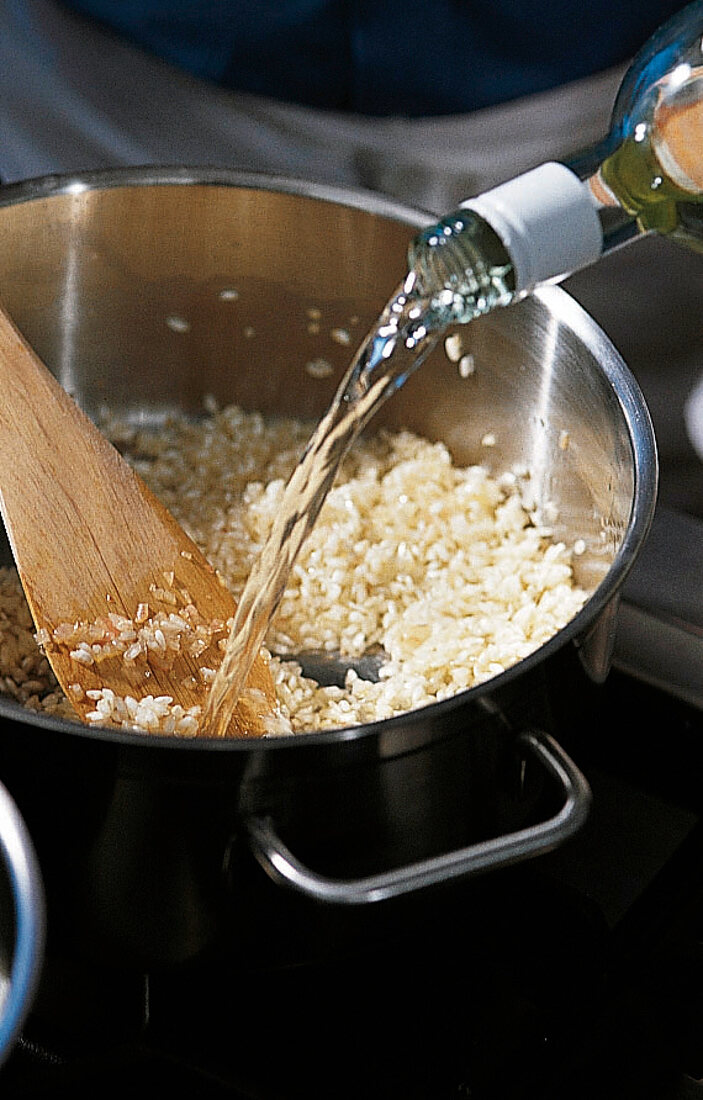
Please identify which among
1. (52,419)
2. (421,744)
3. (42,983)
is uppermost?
(421,744)

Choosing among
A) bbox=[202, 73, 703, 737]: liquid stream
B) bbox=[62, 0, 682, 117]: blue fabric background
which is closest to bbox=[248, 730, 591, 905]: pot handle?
bbox=[202, 73, 703, 737]: liquid stream

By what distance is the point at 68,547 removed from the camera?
0.98m

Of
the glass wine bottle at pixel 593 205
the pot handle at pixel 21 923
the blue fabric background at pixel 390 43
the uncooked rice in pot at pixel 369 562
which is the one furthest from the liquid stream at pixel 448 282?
the blue fabric background at pixel 390 43

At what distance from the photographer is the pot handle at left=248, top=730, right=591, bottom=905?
0.64 m

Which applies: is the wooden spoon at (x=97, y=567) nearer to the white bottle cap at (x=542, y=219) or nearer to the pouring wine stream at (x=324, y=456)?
the pouring wine stream at (x=324, y=456)

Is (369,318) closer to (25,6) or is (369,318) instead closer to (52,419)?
(52,419)

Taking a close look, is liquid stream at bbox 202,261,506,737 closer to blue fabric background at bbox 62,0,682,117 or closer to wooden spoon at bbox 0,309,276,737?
wooden spoon at bbox 0,309,276,737

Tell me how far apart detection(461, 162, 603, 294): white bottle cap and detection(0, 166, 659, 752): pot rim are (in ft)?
0.62

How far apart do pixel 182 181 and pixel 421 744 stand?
2.02 feet

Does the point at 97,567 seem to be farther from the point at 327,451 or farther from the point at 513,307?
the point at 513,307

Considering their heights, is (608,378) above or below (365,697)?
above

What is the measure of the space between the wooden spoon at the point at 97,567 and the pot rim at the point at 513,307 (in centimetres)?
15

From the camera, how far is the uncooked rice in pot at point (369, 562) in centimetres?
100

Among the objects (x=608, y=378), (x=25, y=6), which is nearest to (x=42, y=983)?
(x=608, y=378)
